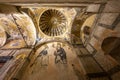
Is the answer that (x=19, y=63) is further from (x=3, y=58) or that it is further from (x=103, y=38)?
(x=103, y=38)

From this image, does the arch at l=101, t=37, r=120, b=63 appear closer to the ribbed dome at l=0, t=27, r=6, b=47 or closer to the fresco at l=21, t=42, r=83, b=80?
the fresco at l=21, t=42, r=83, b=80

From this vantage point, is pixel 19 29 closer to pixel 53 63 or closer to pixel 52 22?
pixel 52 22

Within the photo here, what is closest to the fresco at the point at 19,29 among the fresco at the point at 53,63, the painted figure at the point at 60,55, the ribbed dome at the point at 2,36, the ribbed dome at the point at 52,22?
the ribbed dome at the point at 2,36

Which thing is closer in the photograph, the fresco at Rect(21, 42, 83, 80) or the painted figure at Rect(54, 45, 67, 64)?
the fresco at Rect(21, 42, 83, 80)

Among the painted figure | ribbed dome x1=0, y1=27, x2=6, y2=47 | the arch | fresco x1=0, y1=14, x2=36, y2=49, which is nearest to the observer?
the arch

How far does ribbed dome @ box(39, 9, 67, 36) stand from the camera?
8.57 meters

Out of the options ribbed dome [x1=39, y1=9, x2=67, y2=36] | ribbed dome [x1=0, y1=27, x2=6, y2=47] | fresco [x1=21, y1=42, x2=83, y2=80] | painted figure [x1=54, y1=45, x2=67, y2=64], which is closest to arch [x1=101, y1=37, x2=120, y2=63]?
fresco [x1=21, y1=42, x2=83, y2=80]

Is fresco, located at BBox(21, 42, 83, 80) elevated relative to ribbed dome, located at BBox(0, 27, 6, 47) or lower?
lower

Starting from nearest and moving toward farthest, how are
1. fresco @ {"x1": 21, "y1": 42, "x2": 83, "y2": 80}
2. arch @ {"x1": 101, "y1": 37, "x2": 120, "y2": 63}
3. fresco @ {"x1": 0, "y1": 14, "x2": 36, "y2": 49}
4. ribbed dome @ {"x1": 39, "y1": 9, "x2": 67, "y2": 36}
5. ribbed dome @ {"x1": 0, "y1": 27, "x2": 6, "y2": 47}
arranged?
arch @ {"x1": 101, "y1": 37, "x2": 120, "y2": 63} → fresco @ {"x1": 21, "y1": 42, "x2": 83, "y2": 80} → fresco @ {"x1": 0, "y1": 14, "x2": 36, "y2": 49} → ribbed dome @ {"x1": 39, "y1": 9, "x2": 67, "y2": 36} → ribbed dome @ {"x1": 0, "y1": 27, "x2": 6, "y2": 47}

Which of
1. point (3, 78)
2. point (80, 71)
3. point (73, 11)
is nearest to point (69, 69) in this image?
point (80, 71)

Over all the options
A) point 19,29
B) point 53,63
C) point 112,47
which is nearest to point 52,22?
point 19,29

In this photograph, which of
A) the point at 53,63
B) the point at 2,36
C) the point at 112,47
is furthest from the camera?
the point at 2,36

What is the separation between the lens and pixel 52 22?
9.03m

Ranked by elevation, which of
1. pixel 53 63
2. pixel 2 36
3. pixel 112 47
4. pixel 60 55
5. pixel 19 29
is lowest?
pixel 53 63
